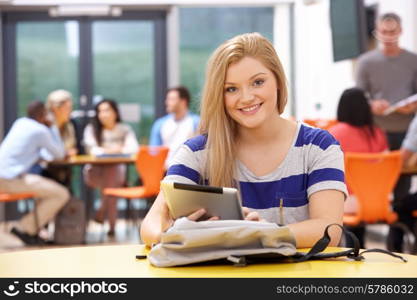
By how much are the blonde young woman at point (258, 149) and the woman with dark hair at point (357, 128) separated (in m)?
3.14

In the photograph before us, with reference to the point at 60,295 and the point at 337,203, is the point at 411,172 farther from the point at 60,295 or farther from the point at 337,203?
the point at 60,295

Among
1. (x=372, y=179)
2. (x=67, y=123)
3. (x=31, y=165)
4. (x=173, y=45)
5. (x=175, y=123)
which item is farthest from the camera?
(x=173, y=45)

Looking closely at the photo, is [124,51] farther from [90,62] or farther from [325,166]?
[325,166]

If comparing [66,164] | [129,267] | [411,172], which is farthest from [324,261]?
[66,164]

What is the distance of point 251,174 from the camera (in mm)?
2301

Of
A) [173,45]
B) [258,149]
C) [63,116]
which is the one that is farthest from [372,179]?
[173,45]

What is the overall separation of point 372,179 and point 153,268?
3535 mm

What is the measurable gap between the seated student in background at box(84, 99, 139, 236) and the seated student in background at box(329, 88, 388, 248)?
327 centimetres

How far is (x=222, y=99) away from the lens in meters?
2.23

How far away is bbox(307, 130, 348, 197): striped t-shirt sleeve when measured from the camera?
87.1 inches

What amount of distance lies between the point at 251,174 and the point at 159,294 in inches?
36.4

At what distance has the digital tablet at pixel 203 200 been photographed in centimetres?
179

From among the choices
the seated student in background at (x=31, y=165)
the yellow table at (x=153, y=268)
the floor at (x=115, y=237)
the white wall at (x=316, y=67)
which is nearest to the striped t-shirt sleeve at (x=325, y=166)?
the yellow table at (x=153, y=268)

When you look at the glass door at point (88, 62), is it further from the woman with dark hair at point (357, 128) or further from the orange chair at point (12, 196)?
the woman with dark hair at point (357, 128)
